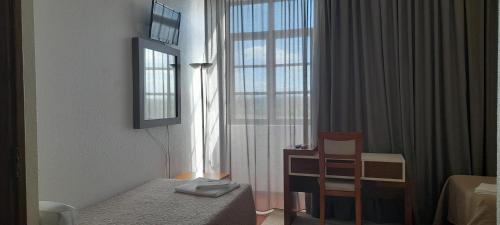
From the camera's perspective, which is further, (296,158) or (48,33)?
(296,158)

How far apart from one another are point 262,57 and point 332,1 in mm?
920

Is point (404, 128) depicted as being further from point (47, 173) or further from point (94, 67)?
point (47, 173)

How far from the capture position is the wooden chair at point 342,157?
2740mm

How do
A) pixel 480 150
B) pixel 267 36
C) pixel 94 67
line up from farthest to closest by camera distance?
pixel 267 36 < pixel 480 150 < pixel 94 67

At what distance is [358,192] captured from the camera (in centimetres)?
282

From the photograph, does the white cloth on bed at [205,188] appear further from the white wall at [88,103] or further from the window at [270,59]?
the window at [270,59]

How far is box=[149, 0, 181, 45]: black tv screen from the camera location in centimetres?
290

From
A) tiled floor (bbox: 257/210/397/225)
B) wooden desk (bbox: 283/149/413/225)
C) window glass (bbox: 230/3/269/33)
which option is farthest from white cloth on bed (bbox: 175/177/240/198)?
window glass (bbox: 230/3/269/33)

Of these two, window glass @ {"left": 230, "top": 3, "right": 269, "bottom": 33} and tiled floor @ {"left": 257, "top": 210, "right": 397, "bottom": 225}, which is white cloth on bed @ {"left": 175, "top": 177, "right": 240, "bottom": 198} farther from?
window glass @ {"left": 230, "top": 3, "right": 269, "bottom": 33}

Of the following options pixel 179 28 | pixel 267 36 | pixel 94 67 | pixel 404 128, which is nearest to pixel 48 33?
pixel 94 67

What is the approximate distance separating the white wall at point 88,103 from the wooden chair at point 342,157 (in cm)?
147

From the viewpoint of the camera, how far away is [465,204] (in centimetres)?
251

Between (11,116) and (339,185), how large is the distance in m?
2.47

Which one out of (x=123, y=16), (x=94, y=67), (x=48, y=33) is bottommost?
(x=94, y=67)
